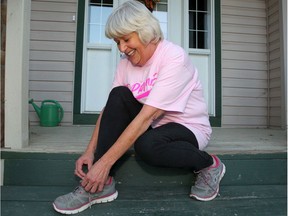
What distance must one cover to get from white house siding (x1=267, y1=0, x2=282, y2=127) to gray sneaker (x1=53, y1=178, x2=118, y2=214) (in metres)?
2.83

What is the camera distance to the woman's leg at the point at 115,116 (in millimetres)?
1311

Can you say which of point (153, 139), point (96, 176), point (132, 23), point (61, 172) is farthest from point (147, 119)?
point (61, 172)

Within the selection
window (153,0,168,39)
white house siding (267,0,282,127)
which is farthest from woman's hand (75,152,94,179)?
white house siding (267,0,282,127)

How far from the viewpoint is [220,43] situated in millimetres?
3656

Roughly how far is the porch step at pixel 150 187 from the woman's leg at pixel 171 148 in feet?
0.64

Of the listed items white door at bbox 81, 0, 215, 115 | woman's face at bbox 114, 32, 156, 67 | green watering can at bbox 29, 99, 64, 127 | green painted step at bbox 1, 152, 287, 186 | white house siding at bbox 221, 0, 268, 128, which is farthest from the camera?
white house siding at bbox 221, 0, 268, 128

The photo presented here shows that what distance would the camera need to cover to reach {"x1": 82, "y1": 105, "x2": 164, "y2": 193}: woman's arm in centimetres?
122

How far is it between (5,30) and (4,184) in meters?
0.91

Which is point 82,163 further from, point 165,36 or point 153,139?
point 165,36

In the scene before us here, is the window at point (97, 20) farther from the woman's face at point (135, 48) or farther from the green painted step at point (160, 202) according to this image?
the green painted step at point (160, 202)

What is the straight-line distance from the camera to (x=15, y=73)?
62.2 inches

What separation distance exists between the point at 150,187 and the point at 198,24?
9.18 ft

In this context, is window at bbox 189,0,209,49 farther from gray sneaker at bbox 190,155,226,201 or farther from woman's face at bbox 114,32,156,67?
gray sneaker at bbox 190,155,226,201

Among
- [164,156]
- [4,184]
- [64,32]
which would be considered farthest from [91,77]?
[164,156]
